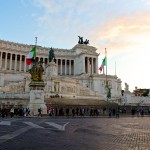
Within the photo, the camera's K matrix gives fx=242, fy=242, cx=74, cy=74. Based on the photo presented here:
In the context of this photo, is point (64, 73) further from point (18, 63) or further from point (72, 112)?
point (72, 112)

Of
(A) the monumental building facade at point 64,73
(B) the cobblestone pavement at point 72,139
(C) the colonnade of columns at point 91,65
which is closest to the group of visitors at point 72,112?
(A) the monumental building facade at point 64,73

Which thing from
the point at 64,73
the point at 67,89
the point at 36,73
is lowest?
the point at 67,89

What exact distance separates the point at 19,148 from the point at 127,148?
3.56 metres

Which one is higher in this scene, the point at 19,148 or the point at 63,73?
the point at 63,73

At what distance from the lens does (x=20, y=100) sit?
41406 millimetres

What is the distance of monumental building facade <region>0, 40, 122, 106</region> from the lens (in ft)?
183

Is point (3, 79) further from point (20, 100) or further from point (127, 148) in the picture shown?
point (127, 148)

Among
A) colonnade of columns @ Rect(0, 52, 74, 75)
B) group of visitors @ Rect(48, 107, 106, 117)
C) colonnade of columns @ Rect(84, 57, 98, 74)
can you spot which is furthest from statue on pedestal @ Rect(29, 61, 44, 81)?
colonnade of columns @ Rect(84, 57, 98, 74)

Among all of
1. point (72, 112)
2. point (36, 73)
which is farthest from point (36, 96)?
point (72, 112)

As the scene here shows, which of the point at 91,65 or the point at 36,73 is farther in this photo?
the point at 91,65

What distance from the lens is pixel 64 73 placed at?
303 ft

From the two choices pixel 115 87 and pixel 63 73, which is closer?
pixel 115 87

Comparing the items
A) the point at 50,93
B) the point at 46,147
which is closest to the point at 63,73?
the point at 50,93

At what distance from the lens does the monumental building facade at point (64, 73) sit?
5591cm
